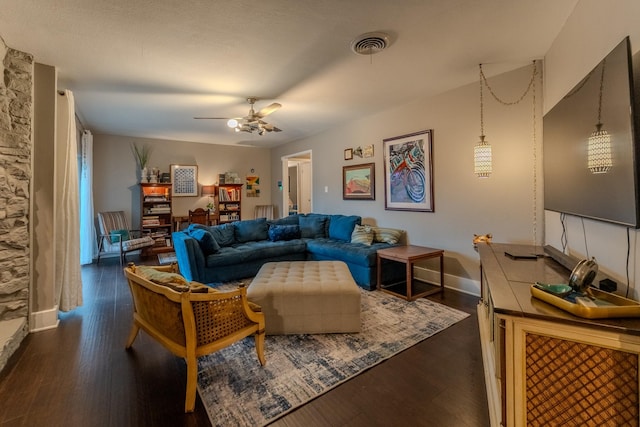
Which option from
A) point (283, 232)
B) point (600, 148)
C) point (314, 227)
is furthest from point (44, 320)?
point (600, 148)

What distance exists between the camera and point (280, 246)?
4402mm

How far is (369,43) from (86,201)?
5309 mm

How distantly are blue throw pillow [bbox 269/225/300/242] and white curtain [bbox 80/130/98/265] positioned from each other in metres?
3.17

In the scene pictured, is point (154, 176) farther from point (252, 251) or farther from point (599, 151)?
point (599, 151)

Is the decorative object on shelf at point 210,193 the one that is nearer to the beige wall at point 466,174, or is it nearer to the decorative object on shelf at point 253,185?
the decorative object on shelf at point 253,185

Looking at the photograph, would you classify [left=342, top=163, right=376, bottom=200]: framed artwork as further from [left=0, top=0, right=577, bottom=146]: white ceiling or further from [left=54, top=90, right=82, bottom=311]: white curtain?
[left=54, top=90, right=82, bottom=311]: white curtain

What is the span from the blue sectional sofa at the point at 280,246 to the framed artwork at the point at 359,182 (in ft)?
1.38

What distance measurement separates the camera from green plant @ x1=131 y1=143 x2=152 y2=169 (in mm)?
5867

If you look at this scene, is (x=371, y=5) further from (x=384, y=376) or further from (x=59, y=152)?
(x=59, y=152)

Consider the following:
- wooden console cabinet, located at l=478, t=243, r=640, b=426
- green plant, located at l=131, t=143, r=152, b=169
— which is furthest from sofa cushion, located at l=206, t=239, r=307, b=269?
wooden console cabinet, located at l=478, t=243, r=640, b=426

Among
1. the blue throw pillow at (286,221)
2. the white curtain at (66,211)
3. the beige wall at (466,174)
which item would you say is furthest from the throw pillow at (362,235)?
the white curtain at (66,211)

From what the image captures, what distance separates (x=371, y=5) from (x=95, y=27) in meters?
1.99

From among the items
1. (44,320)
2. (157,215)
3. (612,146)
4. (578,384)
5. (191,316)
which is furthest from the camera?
(157,215)

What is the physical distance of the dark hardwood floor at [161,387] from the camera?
5.01 feet
